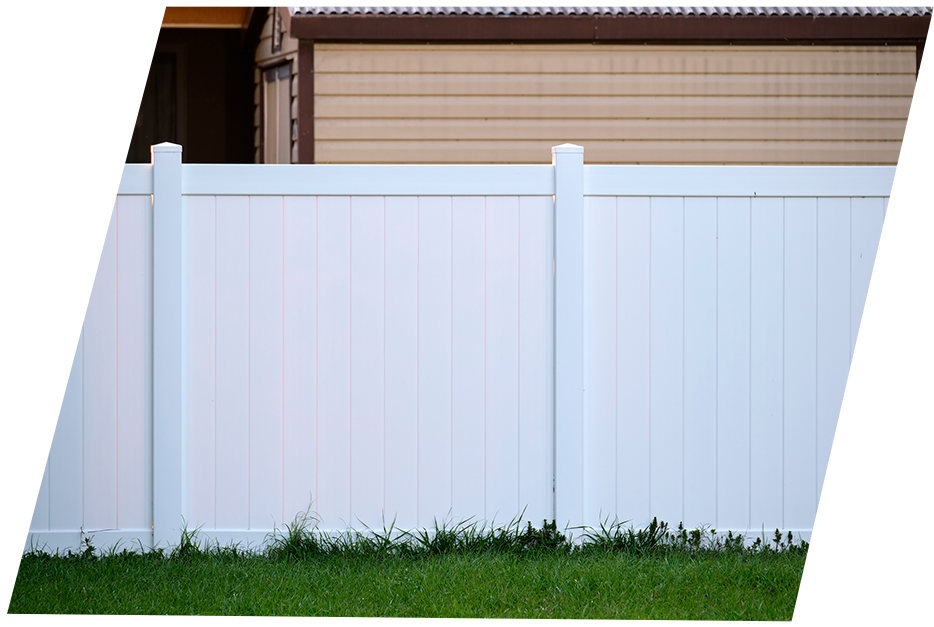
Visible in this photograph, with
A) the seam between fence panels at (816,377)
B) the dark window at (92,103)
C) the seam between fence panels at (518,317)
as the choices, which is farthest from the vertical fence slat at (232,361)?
the dark window at (92,103)

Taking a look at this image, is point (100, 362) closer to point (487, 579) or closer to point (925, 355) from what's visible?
point (487, 579)

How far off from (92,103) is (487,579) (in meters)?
6.07

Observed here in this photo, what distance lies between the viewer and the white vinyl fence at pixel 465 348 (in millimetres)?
3549

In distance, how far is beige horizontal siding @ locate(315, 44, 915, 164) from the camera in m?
6.16

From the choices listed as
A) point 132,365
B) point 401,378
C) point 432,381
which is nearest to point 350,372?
point 401,378

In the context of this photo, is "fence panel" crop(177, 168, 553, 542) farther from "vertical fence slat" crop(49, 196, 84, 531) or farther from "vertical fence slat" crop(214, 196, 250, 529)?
"vertical fence slat" crop(49, 196, 84, 531)

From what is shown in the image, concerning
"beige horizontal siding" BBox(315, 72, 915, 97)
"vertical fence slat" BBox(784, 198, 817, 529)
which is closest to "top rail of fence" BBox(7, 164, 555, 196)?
"vertical fence slat" BBox(784, 198, 817, 529)

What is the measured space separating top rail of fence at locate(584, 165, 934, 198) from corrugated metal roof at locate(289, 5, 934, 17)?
9.64 ft

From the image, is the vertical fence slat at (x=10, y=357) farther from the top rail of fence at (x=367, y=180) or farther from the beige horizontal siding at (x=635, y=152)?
the beige horizontal siding at (x=635, y=152)

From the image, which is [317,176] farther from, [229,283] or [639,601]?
[639,601]

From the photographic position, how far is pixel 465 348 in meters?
3.61

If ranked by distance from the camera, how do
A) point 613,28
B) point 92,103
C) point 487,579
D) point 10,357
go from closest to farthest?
point 487,579 < point 10,357 < point 613,28 < point 92,103

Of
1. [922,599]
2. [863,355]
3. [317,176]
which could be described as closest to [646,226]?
[863,355]

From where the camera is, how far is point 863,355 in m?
3.65
